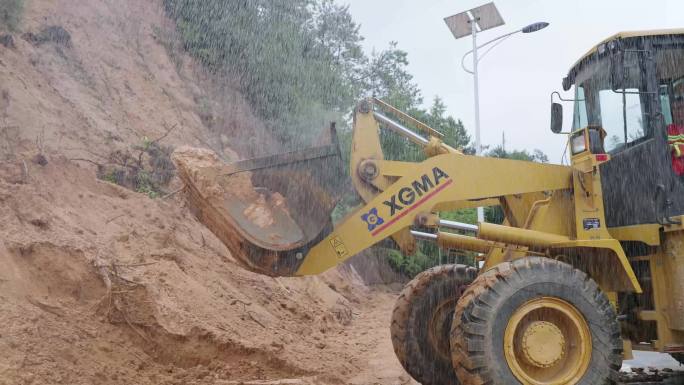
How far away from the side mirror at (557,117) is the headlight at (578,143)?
22 cm

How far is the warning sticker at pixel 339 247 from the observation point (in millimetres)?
5934

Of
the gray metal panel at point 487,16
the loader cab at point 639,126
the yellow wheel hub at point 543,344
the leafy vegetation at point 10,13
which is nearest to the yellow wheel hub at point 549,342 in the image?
the yellow wheel hub at point 543,344

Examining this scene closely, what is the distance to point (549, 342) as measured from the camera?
5367 millimetres

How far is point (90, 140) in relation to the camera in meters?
10.9

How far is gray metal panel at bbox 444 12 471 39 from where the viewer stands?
64.2 ft

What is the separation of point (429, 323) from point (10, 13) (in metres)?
9.41

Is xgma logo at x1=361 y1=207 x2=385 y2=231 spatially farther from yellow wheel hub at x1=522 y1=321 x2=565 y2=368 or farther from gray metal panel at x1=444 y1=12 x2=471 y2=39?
gray metal panel at x1=444 y1=12 x2=471 y2=39

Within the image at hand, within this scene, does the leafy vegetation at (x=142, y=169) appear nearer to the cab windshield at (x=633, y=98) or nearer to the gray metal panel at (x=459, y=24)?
the cab windshield at (x=633, y=98)

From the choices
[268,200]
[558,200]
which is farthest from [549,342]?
[268,200]

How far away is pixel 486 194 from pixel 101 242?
4.39 meters

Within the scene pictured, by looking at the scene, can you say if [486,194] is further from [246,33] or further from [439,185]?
[246,33]

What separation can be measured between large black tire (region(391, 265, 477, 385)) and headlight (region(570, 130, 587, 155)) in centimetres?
163

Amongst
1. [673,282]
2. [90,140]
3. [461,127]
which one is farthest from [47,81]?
[461,127]

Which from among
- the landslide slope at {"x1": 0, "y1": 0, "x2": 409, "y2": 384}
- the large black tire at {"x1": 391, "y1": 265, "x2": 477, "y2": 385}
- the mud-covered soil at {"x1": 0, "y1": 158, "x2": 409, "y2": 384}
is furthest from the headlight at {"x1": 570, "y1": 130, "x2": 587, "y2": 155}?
the landslide slope at {"x1": 0, "y1": 0, "x2": 409, "y2": 384}
